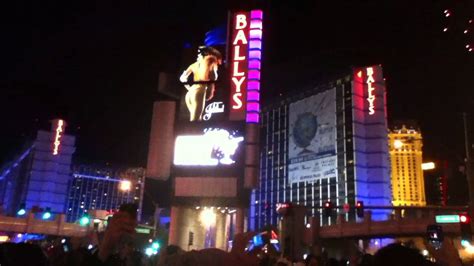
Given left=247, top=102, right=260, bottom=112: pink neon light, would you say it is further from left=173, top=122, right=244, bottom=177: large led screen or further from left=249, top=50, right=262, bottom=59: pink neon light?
left=249, top=50, right=262, bottom=59: pink neon light

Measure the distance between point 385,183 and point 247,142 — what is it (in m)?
43.6

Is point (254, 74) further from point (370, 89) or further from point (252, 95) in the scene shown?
point (370, 89)

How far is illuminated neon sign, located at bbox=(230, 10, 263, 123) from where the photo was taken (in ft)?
123

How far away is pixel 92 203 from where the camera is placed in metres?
144

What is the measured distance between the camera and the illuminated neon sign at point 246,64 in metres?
37.5

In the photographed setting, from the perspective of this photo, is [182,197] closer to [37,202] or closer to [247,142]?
[247,142]

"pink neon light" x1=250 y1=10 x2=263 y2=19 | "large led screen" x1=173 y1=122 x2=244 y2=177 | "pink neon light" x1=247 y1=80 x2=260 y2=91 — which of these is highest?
"pink neon light" x1=250 y1=10 x2=263 y2=19

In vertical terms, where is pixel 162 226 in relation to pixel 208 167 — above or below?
below

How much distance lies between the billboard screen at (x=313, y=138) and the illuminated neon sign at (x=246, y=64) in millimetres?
51792

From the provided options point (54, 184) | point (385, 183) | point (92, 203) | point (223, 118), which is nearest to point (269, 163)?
point (385, 183)

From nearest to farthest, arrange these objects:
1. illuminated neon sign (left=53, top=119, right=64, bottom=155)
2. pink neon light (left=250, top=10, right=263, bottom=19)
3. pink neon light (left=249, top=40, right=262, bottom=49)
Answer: pink neon light (left=249, top=40, right=262, bottom=49)
pink neon light (left=250, top=10, right=263, bottom=19)
illuminated neon sign (left=53, top=119, right=64, bottom=155)

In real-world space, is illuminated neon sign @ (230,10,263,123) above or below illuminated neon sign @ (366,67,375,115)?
below

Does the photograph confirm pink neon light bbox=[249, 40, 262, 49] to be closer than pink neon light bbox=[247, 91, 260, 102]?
No

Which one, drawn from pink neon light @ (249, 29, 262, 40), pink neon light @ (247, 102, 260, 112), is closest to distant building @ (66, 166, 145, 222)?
pink neon light @ (249, 29, 262, 40)
